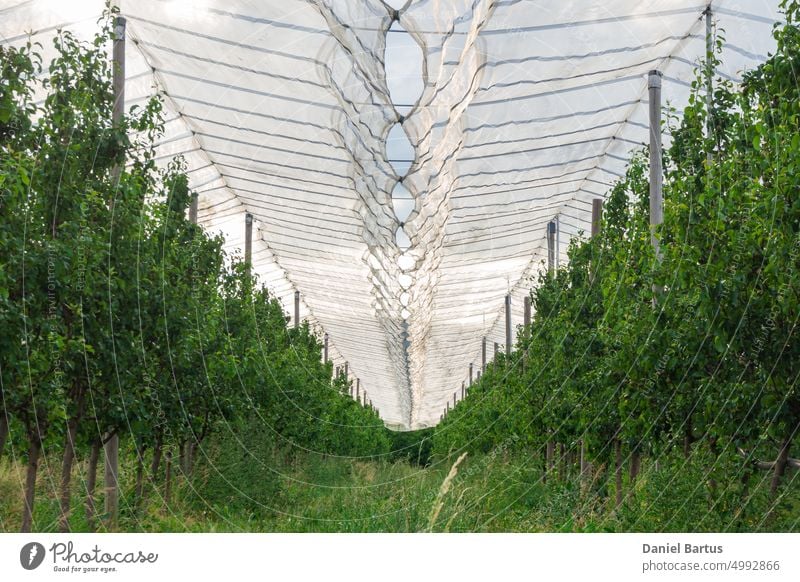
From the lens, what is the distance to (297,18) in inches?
310

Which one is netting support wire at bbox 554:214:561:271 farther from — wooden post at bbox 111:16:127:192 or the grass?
wooden post at bbox 111:16:127:192

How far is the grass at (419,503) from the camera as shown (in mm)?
7430

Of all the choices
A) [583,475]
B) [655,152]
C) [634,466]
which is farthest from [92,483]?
[583,475]

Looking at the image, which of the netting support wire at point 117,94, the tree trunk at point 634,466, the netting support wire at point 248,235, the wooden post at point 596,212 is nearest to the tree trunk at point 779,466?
the tree trunk at point 634,466

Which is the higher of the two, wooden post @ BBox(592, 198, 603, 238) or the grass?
wooden post @ BBox(592, 198, 603, 238)

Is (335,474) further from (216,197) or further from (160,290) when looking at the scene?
(160,290)

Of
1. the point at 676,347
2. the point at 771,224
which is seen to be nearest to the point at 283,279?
the point at 676,347

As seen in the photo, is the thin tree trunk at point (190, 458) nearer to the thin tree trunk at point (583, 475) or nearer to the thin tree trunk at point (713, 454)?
the thin tree trunk at point (583, 475)

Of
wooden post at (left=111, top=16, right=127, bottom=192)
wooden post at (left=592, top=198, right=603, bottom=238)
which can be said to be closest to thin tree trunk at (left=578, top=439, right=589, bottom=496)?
wooden post at (left=592, top=198, right=603, bottom=238)

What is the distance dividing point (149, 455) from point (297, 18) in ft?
24.8
